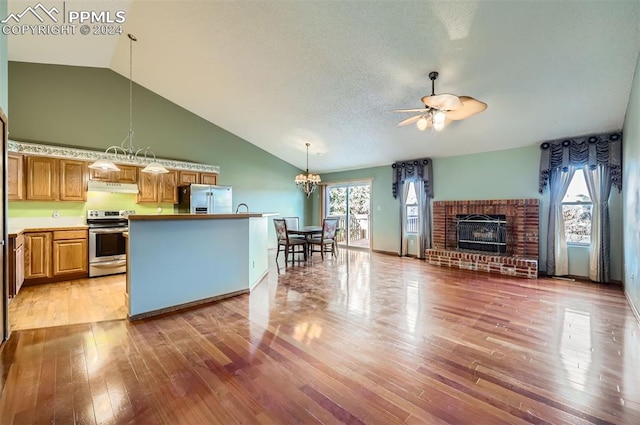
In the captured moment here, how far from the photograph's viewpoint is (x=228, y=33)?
359 centimetres

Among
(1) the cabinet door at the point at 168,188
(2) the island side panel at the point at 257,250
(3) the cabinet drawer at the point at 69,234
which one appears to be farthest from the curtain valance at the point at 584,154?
(3) the cabinet drawer at the point at 69,234

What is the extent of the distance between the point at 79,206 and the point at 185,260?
319cm

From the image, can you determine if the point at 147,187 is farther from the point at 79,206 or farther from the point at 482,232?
the point at 482,232

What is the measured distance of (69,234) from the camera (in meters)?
4.53

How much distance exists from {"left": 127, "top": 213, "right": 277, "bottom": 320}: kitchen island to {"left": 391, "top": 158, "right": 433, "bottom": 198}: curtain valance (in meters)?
4.32

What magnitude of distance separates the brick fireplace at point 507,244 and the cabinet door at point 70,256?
6532mm

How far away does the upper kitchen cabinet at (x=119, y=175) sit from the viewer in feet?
16.1

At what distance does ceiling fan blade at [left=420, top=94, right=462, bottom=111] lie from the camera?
2.73 metres

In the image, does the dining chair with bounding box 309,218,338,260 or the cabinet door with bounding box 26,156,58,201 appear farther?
the dining chair with bounding box 309,218,338,260

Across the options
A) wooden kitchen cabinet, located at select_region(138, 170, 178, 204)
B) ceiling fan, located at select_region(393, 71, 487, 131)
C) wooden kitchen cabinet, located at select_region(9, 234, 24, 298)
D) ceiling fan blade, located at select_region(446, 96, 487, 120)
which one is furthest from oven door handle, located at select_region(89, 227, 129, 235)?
ceiling fan blade, located at select_region(446, 96, 487, 120)

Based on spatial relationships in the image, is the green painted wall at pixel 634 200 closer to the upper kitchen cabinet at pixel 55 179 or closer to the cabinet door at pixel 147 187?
the cabinet door at pixel 147 187

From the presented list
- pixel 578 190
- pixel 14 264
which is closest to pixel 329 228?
pixel 578 190

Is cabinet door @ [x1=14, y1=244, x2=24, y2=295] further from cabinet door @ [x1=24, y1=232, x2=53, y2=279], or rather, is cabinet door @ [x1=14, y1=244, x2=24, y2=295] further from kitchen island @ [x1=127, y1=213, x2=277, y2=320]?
kitchen island @ [x1=127, y1=213, x2=277, y2=320]

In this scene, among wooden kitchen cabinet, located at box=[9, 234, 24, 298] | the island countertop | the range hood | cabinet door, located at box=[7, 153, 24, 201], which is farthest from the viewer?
the range hood
